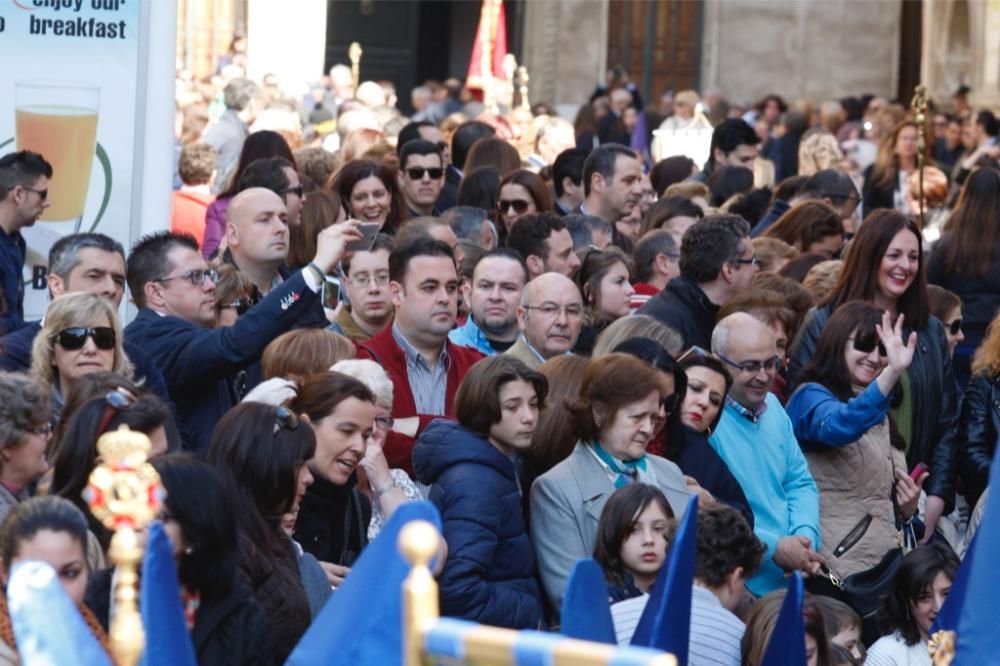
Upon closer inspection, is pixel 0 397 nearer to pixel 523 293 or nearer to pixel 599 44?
pixel 523 293

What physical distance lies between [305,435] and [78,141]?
313cm

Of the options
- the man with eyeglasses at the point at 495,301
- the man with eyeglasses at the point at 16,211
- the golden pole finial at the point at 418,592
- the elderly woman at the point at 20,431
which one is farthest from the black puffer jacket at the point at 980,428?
the golden pole finial at the point at 418,592

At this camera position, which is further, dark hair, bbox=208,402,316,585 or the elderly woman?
the elderly woman

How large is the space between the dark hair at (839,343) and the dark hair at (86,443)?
3.41 meters

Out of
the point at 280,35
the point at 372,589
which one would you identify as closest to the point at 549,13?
the point at 280,35

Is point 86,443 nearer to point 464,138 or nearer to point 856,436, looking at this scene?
point 856,436

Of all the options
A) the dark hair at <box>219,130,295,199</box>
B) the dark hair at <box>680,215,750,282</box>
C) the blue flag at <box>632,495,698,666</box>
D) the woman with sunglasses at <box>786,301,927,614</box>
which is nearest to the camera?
the blue flag at <box>632,495,698,666</box>

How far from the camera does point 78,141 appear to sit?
28.1 feet

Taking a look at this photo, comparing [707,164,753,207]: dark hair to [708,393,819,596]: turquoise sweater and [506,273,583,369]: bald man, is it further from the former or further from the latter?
[708,393,819,596]: turquoise sweater

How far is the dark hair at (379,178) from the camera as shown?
10.6 m

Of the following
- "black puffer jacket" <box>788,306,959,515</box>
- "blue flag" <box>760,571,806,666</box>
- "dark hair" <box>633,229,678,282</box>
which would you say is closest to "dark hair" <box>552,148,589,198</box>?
"dark hair" <box>633,229,678,282</box>

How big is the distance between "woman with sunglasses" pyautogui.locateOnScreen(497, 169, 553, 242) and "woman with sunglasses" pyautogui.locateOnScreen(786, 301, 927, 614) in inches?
106

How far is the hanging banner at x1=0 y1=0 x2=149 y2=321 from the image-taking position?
8367 mm

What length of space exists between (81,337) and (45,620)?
285 centimetres
